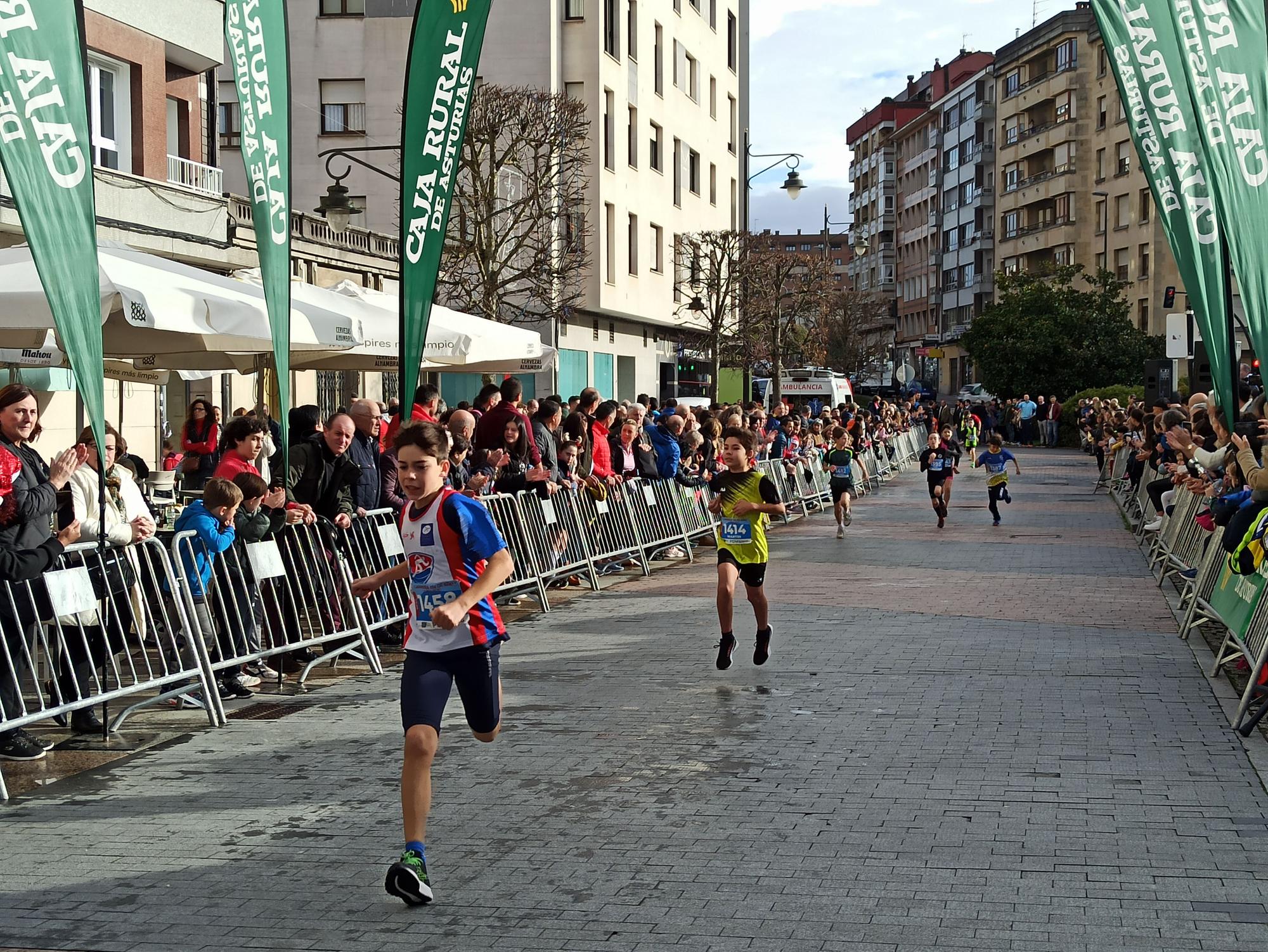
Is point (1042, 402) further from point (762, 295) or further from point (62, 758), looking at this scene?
point (62, 758)

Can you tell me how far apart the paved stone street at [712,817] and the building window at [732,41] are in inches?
1865

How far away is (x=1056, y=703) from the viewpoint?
892cm

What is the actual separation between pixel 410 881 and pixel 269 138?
6100 millimetres

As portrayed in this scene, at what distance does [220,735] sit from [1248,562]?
602 centimetres

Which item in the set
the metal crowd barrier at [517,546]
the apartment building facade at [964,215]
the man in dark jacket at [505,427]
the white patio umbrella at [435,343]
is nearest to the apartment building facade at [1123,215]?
the apartment building facade at [964,215]

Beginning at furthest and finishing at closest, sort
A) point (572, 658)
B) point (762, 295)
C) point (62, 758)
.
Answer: point (762, 295)
point (572, 658)
point (62, 758)

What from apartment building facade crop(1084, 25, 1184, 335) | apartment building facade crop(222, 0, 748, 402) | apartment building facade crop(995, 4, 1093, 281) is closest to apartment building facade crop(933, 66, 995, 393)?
apartment building facade crop(995, 4, 1093, 281)

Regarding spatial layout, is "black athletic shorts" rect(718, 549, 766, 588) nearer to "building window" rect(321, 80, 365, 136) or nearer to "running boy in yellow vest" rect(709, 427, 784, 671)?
"running boy in yellow vest" rect(709, 427, 784, 671)

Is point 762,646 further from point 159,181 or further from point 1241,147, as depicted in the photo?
point 159,181

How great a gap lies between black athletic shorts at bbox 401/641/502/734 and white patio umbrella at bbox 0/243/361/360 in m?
4.75

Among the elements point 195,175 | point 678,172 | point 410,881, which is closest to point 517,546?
point 410,881

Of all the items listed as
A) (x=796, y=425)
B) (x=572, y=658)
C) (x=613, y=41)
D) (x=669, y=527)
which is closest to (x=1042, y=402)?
(x=613, y=41)

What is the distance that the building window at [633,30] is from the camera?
42625 mm

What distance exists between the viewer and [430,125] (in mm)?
10344
